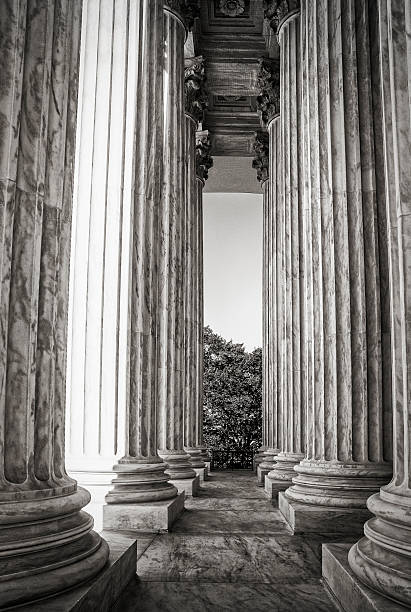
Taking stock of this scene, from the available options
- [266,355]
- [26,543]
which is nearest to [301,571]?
[26,543]

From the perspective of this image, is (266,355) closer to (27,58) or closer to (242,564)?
(242,564)

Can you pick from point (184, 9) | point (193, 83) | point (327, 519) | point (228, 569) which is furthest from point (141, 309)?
point (193, 83)

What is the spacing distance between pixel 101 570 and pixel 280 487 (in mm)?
42547

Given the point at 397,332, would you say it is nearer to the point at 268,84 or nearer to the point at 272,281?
the point at 272,281

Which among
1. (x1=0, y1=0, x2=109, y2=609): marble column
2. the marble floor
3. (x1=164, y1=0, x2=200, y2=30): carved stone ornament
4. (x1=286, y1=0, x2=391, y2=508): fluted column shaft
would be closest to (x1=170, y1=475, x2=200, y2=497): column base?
the marble floor

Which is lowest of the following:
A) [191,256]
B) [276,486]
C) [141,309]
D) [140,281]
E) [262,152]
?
[276,486]

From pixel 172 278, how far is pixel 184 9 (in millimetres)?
31910

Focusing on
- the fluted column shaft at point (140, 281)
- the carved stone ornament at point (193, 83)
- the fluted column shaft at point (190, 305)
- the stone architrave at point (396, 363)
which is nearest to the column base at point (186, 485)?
the fluted column shaft at point (140, 281)

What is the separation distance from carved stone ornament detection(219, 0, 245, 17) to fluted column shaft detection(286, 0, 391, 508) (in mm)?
56763

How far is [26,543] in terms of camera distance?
18.7 m

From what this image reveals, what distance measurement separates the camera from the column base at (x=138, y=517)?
40947mm

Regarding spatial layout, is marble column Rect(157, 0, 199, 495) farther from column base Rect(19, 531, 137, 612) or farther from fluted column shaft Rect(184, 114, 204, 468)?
column base Rect(19, 531, 137, 612)

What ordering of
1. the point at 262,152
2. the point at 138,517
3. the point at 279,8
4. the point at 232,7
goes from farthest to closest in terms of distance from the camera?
the point at 262,152, the point at 232,7, the point at 279,8, the point at 138,517

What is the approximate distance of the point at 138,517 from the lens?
41.6 meters
